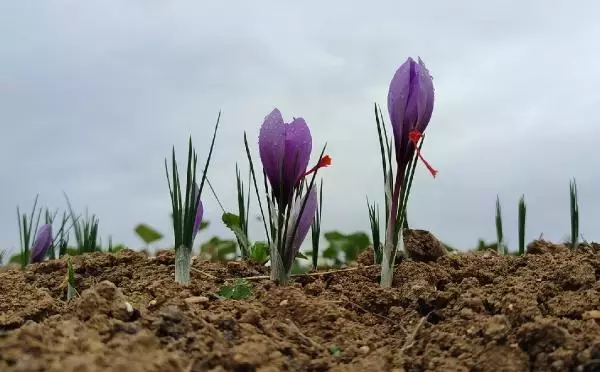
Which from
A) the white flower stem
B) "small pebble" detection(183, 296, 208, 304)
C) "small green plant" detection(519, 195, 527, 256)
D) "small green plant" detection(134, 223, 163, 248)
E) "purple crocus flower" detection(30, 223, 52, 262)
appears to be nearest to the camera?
"small pebble" detection(183, 296, 208, 304)

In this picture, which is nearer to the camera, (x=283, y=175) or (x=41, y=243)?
(x=283, y=175)

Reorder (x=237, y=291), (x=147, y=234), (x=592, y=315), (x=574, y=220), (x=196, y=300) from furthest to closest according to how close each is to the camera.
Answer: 1. (x=147, y=234)
2. (x=574, y=220)
3. (x=237, y=291)
4. (x=196, y=300)
5. (x=592, y=315)

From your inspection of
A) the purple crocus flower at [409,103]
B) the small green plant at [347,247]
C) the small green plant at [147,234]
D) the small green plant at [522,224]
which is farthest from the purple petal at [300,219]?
the small green plant at [147,234]

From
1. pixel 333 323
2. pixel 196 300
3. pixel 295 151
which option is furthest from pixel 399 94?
pixel 196 300

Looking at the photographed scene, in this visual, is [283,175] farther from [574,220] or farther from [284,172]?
[574,220]

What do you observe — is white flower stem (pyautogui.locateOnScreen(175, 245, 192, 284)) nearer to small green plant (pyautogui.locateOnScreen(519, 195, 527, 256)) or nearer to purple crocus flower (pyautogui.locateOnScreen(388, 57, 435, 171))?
purple crocus flower (pyautogui.locateOnScreen(388, 57, 435, 171))

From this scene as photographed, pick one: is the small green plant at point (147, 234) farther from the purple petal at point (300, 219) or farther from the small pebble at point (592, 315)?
the small pebble at point (592, 315)

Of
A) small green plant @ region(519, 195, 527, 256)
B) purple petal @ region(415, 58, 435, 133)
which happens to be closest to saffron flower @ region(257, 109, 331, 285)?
purple petal @ region(415, 58, 435, 133)

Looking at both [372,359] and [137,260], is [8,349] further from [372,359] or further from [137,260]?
[137,260]
